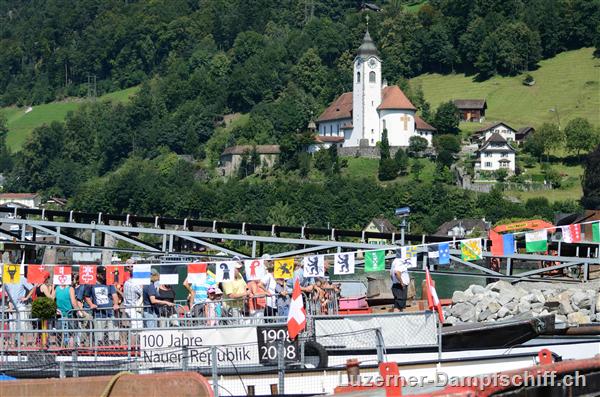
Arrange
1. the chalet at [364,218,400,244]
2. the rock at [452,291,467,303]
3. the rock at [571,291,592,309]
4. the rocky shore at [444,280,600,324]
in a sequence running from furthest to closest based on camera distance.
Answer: the chalet at [364,218,400,244] → the rock at [452,291,467,303] → the rock at [571,291,592,309] → the rocky shore at [444,280,600,324]

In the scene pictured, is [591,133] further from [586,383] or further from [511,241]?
[586,383]

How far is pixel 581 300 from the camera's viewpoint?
3903 cm

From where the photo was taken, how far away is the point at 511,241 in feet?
117

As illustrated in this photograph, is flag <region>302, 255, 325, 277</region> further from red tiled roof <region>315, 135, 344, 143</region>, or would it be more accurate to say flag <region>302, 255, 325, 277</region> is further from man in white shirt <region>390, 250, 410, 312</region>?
red tiled roof <region>315, 135, 344, 143</region>

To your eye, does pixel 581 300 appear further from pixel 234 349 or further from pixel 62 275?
pixel 234 349

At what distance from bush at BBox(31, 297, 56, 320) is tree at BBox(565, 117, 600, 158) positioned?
144 metres

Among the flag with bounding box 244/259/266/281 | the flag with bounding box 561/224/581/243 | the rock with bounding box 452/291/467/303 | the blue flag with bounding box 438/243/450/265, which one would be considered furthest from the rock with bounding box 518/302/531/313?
the flag with bounding box 244/259/266/281

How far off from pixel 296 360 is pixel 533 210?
128946 mm

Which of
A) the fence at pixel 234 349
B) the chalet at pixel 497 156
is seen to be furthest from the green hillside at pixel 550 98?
the fence at pixel 234 349

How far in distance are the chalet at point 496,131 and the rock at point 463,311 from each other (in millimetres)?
141070

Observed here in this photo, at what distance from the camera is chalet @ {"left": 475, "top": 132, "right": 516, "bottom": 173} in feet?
573

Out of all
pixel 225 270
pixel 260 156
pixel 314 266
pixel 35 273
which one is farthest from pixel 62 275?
pixel 260 156

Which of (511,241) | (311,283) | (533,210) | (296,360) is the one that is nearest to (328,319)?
(296,360)

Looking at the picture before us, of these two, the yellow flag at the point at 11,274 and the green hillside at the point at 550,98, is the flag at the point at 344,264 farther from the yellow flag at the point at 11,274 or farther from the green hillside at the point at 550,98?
the green hillside at the point at 550,98
